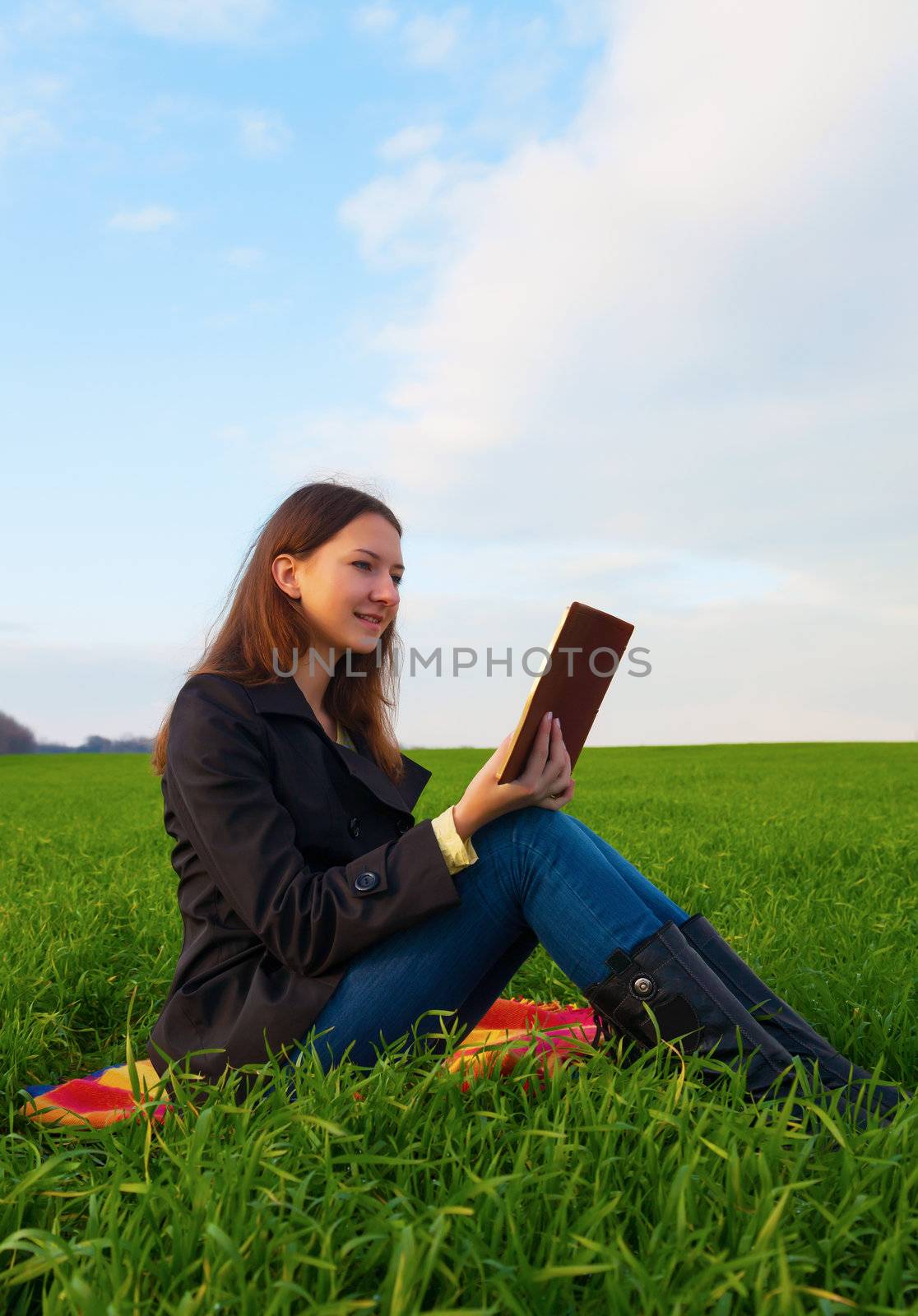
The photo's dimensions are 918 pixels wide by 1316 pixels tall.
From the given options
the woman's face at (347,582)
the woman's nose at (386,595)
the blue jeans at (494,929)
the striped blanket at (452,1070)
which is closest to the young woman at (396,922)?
the blue jeans at (494,929)

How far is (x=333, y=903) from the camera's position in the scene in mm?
2414

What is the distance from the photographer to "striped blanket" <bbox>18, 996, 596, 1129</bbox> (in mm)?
2432

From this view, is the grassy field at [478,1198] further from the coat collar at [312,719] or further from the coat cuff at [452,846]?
the coat collar at [312,719]

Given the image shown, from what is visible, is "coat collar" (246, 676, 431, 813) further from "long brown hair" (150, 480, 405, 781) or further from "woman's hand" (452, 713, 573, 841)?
"woman's hand" (452, 713, 573, 841)

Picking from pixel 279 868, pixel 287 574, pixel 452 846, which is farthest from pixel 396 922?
pixel 287 574

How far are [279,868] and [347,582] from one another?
0.99 m

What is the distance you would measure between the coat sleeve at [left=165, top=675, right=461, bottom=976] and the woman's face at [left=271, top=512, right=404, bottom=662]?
1.97ft

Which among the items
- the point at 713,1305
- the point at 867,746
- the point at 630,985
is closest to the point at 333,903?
the point at 630,985

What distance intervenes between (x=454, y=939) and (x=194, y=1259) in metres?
0.96

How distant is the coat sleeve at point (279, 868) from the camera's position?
94.5 inches

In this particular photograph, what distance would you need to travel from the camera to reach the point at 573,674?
245 cm

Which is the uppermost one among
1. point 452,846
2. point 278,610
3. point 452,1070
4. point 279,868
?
point 278,610

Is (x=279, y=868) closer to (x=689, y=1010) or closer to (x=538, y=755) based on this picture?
(x=538, y=755)

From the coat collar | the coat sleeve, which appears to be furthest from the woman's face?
the coat sleeve
